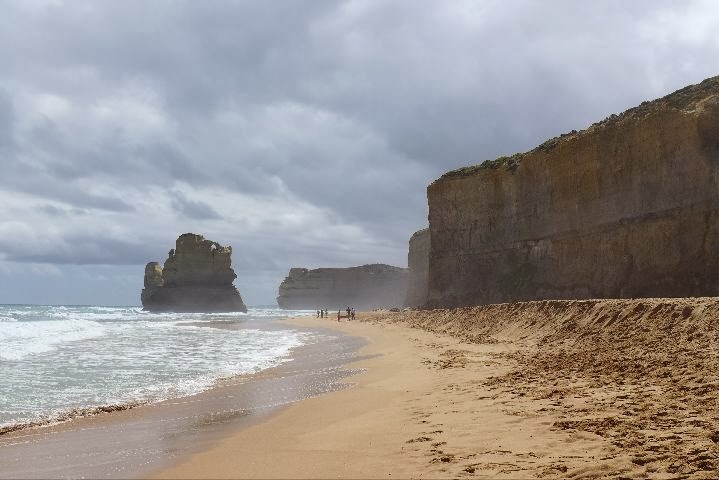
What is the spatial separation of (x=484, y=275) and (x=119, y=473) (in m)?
37.2

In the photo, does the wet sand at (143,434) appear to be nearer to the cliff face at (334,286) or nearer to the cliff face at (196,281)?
the cliff face at (196,281)

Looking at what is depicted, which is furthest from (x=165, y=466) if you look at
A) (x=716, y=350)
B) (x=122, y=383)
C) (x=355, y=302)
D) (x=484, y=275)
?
(x=355, y=302)

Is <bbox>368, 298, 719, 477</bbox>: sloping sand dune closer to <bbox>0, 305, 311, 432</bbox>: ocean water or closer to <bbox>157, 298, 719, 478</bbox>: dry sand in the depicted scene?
<bbox>157, 298, 719, 478</bbox>: dry sand

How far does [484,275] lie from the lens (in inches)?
1582

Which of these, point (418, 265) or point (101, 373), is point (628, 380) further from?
point (418, 265)

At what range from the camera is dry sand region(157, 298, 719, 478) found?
4461mm

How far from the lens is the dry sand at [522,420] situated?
446cm

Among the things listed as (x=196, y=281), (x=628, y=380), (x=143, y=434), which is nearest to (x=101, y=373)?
(x=143, y=434)

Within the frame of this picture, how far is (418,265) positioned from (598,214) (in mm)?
54245

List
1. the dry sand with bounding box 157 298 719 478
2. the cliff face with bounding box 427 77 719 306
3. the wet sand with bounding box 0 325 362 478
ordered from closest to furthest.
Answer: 1. the dry sand with bounding box 157 298 719 478
2. the wet sand with bounding box 0 325 362 478
3. the cliff face with bounding box 427 77 719 306

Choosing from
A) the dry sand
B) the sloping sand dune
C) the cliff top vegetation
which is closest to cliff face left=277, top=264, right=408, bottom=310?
the cliff top vegetation

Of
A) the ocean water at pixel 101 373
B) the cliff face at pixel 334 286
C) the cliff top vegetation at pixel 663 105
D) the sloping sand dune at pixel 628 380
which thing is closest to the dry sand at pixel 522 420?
the sloping sand dune at pixel 628 380

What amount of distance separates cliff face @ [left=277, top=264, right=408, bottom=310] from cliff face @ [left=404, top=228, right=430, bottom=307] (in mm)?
66917

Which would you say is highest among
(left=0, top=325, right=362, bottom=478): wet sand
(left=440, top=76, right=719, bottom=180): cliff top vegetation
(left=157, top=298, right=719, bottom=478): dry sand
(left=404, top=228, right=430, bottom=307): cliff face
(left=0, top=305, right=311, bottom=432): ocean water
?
(left=440, top=76, right=719, bottom=180): cliff top vegetation
